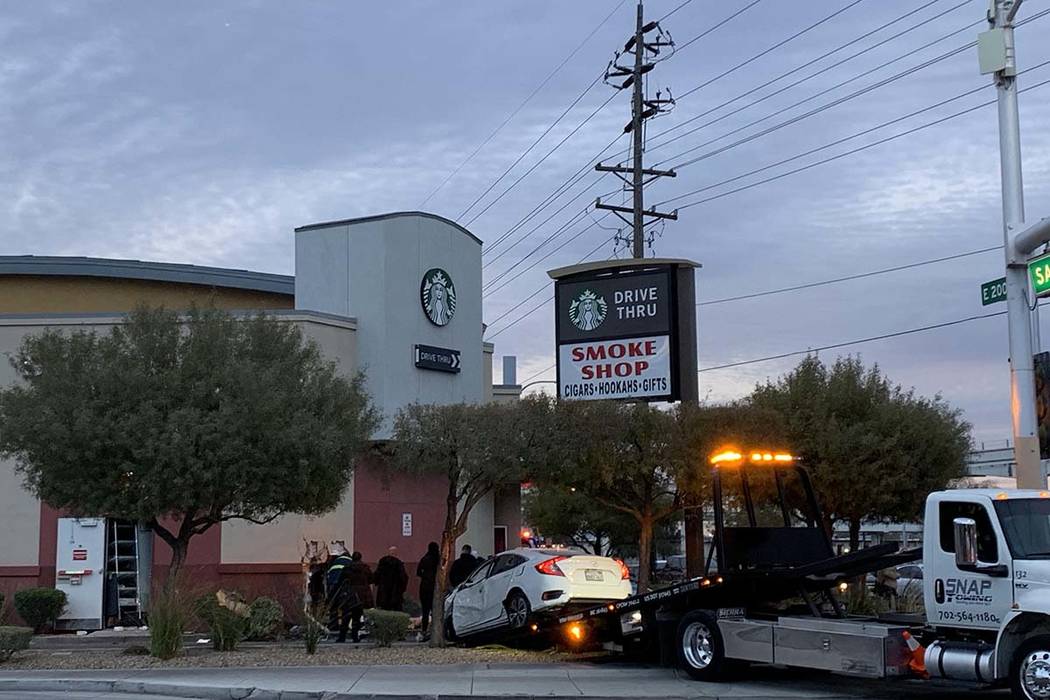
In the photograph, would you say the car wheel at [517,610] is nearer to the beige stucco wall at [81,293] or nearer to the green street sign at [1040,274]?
the green street sign at [1040,274]

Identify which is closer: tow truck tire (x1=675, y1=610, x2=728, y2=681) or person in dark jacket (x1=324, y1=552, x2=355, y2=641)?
tow truck tire (x1=675, y1=610, x2=728, y2=681)

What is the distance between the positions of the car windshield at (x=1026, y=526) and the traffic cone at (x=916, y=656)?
1609mm

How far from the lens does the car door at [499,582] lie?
20.0 m

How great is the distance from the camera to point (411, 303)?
103 ft

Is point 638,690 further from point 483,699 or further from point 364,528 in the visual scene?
point 364,528

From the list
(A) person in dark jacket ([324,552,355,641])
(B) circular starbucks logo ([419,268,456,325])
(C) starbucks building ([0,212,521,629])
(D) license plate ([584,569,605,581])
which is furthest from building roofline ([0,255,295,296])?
(D) license plate ([584,569,605,581])

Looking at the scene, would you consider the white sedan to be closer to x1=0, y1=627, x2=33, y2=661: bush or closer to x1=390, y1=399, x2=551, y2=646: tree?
x1=390, y1=399, x2=551, y2=646: tree

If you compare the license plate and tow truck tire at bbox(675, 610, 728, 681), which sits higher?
the license plate

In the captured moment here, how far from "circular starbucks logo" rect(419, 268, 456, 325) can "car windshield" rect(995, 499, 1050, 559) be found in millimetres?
19901

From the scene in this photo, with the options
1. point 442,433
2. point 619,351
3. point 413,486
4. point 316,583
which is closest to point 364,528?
point 413,486

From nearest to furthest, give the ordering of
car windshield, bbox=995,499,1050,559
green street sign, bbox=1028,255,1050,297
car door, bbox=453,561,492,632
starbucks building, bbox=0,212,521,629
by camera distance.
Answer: car windshield, bbox=995,499,1050,559 → green street sign, bbox=1028,255,1050,297 → car door, bbox=453,561,492,632 → starbucks building, bbox=0,212,521,629

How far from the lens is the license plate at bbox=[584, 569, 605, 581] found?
19594mm

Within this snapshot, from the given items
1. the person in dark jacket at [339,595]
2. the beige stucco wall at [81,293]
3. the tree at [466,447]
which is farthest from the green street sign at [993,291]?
the beige stucco wall at [81,293]

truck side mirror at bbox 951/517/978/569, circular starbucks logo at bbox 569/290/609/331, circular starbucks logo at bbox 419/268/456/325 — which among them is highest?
circular starbucks logo at bbox 419/268/456/325
